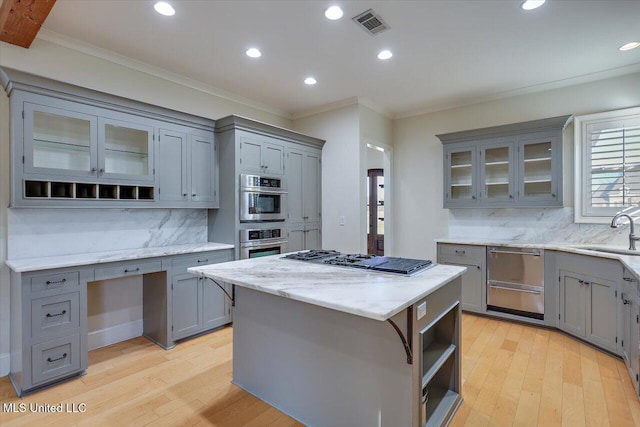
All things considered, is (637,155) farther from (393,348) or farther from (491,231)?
(393,348)

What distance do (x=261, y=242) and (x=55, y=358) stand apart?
207 centimetres

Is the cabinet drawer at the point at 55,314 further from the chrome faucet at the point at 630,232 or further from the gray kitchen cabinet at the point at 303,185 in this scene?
the chrome faucet at the point at 630,232

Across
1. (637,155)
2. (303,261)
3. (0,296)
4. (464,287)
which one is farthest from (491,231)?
(0,296)

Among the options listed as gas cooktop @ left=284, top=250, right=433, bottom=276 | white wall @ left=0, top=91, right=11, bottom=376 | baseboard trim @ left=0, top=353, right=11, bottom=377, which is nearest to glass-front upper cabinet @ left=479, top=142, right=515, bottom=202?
gas cooktop @ left=284, top=250, right=433, bottom=276

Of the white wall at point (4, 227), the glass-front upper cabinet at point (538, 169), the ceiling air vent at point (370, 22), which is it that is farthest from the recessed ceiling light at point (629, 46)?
the white wall at point (4, 227)

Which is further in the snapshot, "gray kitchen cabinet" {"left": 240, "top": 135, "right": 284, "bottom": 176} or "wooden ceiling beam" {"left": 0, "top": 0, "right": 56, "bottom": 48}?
"gray kitchen cabinet" {"left": 240, "top": 135, "right": 284, "bottom": 176}

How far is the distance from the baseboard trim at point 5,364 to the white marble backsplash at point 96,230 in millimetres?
823

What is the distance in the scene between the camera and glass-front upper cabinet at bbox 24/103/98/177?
2482 mm

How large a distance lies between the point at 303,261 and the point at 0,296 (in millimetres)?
2489

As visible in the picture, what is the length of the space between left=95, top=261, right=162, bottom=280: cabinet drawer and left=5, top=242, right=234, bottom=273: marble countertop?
0.24ft

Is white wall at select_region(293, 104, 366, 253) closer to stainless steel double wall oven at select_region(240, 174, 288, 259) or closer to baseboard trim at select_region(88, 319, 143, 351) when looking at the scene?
stainless steel double wall oven at select_region(240, 174, 288, 259)

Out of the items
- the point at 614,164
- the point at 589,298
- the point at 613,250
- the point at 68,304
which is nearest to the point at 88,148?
the point at 68,304

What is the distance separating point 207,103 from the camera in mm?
3945

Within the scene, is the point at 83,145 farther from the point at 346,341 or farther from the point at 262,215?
the point at 346,341
